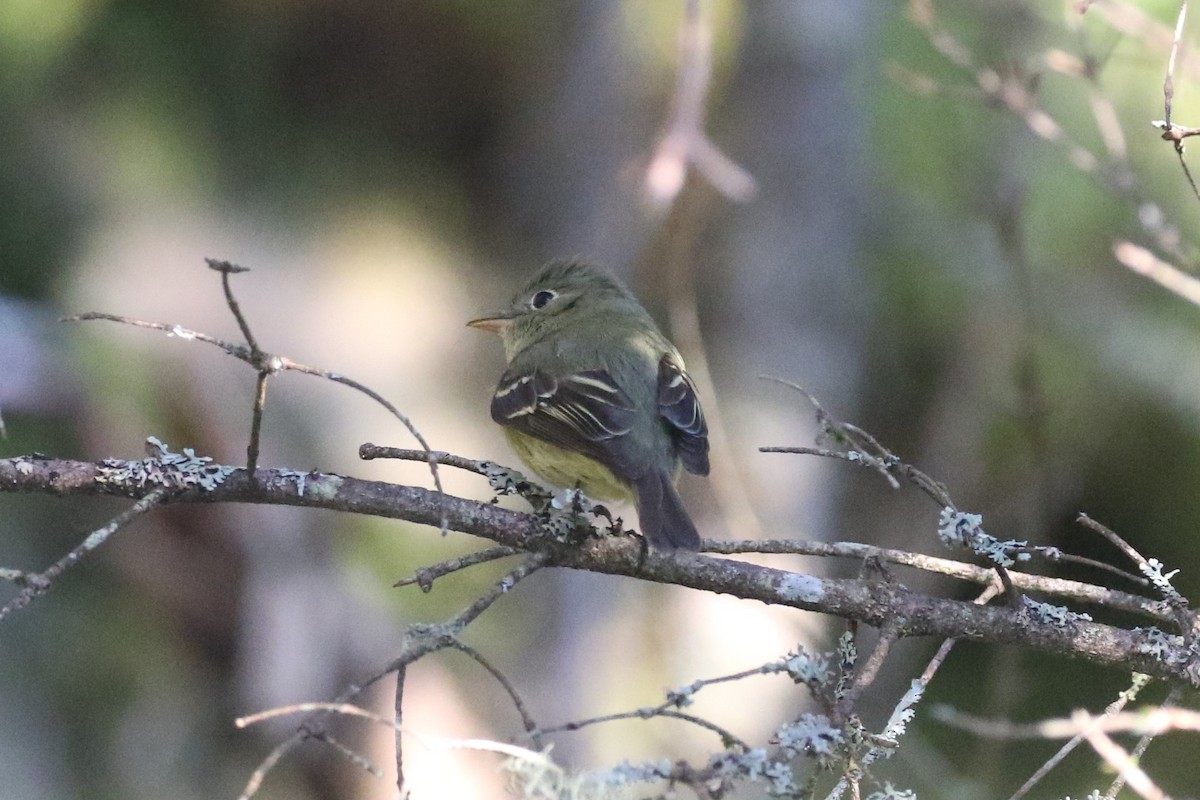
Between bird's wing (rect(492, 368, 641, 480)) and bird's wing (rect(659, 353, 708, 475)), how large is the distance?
135mm

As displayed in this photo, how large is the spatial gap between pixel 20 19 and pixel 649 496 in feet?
15.6

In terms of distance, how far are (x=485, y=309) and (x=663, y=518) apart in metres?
4.34

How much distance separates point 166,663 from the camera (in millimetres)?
6199

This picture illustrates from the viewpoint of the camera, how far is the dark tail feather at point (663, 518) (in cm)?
266

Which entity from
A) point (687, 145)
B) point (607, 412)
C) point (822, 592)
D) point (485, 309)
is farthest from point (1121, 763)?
point (485, 309)

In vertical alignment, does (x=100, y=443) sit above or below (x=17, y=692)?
above

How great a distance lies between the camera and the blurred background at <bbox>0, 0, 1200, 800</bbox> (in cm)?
594

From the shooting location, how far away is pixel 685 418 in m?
3.65

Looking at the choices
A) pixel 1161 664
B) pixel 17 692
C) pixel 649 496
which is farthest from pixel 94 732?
pixel 1161 664

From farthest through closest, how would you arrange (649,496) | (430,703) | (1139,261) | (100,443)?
(430,703) → (100,443) → (649,496) → (1139,261)

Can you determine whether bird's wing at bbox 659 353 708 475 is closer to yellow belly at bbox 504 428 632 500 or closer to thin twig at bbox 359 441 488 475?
yellow belly at bbox 504 428 632 500

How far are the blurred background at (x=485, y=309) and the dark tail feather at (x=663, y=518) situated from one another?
2.16 m

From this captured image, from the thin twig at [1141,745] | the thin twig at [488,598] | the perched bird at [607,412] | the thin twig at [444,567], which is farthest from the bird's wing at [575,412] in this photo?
the thin twig at [1141,745]

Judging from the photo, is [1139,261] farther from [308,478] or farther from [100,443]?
[100,443]
